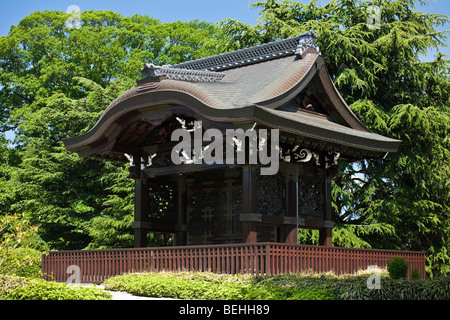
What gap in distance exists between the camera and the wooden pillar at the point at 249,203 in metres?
14.7

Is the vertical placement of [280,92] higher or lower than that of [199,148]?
higher

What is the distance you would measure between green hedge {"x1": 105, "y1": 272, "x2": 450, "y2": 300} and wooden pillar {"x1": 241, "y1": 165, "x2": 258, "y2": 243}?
1.42 m

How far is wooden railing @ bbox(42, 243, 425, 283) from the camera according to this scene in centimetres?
1366

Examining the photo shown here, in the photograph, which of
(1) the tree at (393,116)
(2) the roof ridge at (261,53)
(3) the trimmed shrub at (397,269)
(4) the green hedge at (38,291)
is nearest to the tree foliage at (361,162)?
(1) the tree at (393,116)

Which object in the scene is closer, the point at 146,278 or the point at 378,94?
the point at 146,278

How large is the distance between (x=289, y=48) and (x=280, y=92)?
285cm

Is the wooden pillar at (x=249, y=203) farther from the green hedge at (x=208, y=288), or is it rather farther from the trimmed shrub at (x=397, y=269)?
the trimmed shrub at (x=397, y=269)

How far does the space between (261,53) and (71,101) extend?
13698 millimetres

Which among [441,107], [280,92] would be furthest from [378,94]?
[280,92]

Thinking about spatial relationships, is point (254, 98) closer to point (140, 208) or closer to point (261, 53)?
point (261, 53)

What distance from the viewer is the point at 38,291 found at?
1176 centimetres

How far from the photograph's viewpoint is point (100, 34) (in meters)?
35.8
